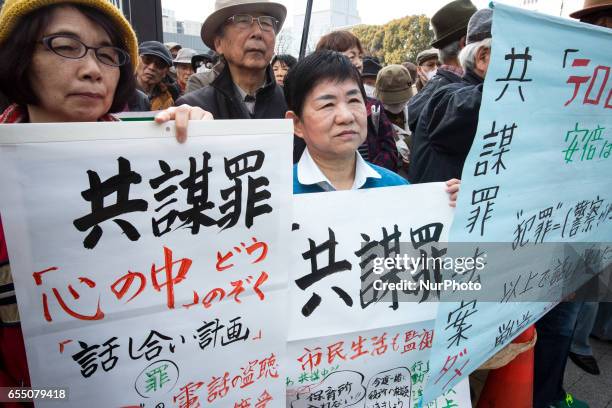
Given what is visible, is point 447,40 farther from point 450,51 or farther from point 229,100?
point 229,100

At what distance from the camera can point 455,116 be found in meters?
1.93

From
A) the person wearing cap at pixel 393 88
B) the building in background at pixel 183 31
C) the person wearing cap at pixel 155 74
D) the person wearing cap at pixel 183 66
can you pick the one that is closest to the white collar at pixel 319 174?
the person wearing cap at pixel 393 88

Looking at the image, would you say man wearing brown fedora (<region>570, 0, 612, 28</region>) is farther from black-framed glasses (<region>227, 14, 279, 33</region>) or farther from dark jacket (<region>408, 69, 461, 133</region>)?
black-framed glasses (<region>227, 14, 279, 33</region>)

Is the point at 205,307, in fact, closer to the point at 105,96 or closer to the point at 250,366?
the point at 250,366

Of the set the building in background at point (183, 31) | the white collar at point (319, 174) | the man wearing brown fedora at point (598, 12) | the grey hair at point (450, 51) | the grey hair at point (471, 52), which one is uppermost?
the building in background at point (183, 31)

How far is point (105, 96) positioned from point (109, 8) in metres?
0.24

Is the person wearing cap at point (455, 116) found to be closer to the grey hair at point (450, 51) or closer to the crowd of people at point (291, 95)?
the crowd of people at point (291, 95)

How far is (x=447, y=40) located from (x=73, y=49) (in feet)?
7.40

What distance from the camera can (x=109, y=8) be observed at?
1125 millimetres

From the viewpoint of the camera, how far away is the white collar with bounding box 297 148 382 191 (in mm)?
1563

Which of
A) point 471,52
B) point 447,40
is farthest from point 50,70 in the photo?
point 447,40

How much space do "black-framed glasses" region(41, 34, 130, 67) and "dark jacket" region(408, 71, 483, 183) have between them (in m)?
1.47

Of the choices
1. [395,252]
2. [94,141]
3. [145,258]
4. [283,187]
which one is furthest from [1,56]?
[395,252]

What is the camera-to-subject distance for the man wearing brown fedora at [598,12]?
2.29 meters
